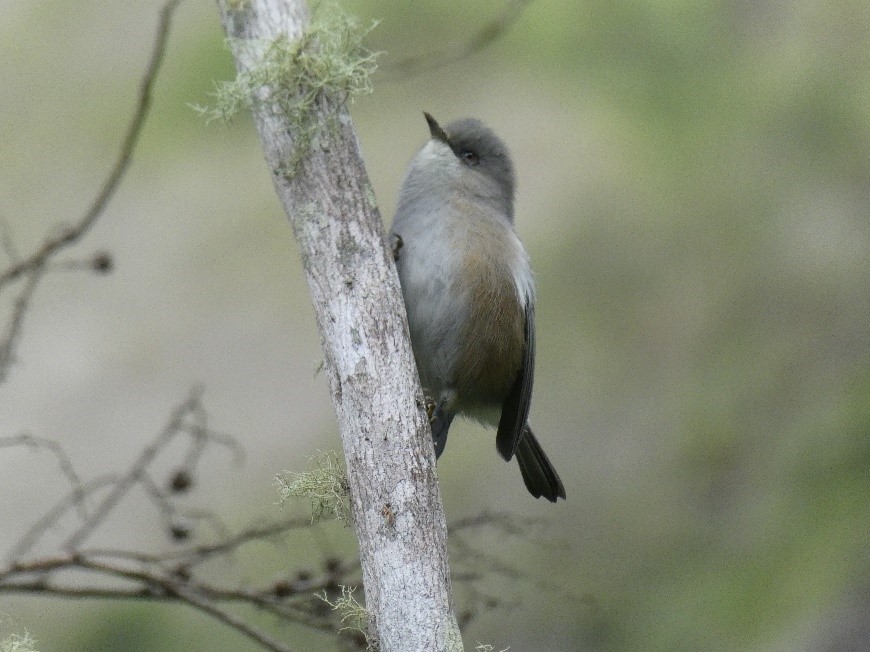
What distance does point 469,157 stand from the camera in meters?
3.90

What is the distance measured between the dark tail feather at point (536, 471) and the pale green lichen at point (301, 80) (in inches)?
73.1

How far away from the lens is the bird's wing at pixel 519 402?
12.6 feet

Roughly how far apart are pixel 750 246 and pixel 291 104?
15.9ft

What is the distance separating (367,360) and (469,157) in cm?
155

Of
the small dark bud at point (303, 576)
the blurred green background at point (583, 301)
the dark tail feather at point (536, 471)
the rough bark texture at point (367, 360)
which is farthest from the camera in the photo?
the blurred green background at point (583, 301)

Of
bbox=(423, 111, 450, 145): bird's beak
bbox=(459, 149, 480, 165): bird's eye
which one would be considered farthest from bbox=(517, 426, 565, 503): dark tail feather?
bbox=(423, 111, 450, 145): bird's beak

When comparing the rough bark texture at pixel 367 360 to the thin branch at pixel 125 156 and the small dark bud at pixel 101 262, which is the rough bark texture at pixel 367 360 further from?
the small dark bud at pixel 101 262

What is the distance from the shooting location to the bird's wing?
385 centimetres

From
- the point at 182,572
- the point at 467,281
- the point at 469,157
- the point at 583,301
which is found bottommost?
the point at 182,572

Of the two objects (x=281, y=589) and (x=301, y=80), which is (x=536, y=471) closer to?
(x=281, y=589)

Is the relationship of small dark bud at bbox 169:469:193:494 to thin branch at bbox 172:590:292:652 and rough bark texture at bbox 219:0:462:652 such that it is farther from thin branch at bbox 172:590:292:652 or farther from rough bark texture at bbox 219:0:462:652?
rough bark texture at bbox 219:0:462:652

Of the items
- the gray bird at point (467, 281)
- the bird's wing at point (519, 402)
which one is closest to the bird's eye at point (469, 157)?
the gray bird at point (467, 281)

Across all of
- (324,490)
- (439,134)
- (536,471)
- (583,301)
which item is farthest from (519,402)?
(583,301)

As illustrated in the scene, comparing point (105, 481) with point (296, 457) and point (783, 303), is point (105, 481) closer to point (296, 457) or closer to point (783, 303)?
point (296, 457)
